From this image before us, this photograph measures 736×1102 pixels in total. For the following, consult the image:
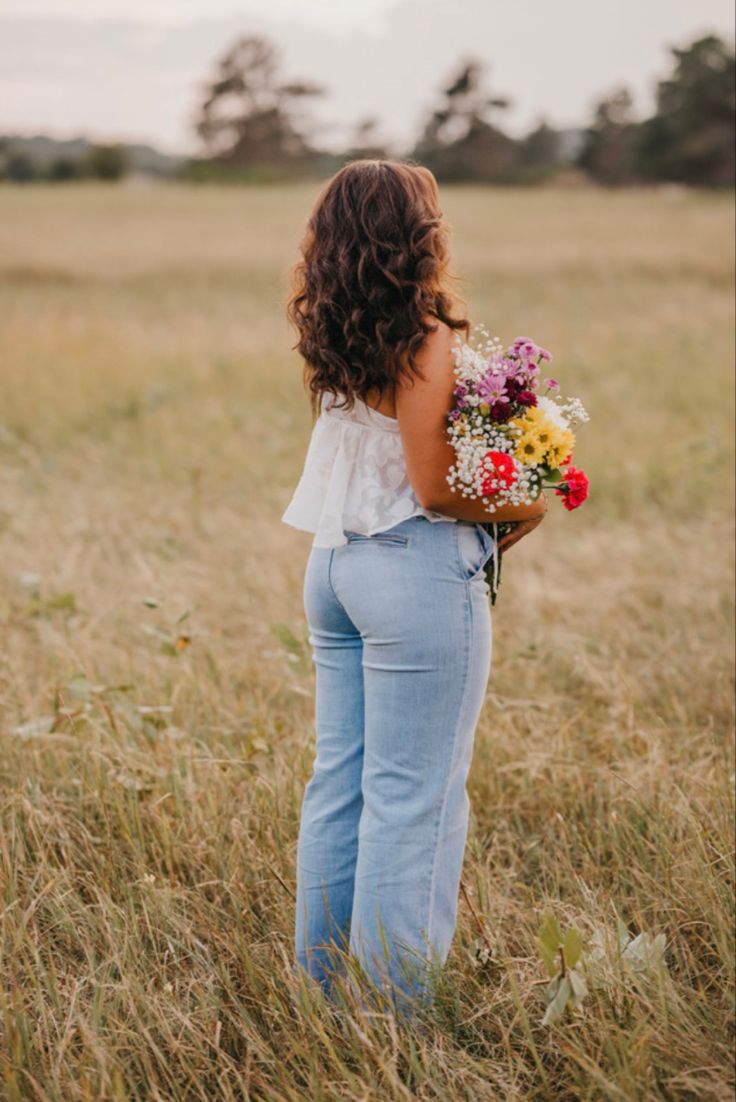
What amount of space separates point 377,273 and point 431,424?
0.31 m

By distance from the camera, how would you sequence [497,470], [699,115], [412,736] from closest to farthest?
[497,470] < [412,736] < [699,115]

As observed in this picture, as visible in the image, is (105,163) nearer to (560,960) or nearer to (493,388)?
(493,388)

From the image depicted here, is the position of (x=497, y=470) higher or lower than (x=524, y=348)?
lower

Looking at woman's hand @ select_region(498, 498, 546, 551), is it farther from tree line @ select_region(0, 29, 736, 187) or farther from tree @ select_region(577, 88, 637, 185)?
tree @ select_region(577, 88, 637, 185)

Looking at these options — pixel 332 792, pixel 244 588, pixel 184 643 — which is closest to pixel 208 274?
pixel 244 588

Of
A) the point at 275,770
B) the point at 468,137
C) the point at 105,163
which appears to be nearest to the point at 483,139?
the point at 468,137

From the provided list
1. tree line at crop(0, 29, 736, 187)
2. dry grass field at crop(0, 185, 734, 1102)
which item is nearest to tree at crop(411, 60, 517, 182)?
tree line at crop(0, 29, 736, 187)

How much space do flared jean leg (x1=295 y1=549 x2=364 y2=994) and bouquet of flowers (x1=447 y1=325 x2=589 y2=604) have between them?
1.35 ft

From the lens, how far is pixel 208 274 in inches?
774

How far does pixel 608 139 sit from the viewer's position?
63375mm

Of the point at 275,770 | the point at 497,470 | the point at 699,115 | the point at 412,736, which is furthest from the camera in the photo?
the point at 699,115

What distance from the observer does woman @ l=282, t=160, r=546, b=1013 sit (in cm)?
203

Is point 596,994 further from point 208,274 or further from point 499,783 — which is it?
point 208,274

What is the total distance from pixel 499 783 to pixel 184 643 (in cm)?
116
